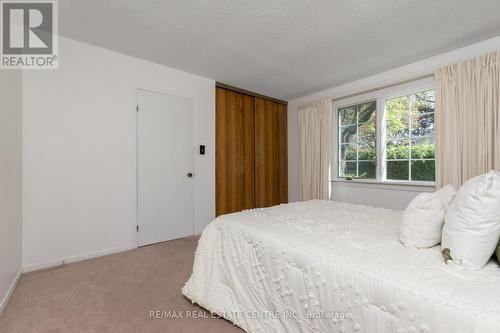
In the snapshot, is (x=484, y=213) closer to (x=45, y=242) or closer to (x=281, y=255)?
(x=281, y=255)

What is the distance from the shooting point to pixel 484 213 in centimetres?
96

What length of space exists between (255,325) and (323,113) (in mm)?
3418

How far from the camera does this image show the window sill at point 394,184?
9.64 feet

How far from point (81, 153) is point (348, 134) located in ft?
12.2

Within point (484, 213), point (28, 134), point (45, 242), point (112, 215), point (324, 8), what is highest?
point (324, 8)

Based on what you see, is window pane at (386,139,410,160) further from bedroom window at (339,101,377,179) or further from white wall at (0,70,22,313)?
white wall at (0,70,22,313)

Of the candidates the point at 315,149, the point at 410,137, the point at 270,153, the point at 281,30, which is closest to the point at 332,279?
the point at 281,30

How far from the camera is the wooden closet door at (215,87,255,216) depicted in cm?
388

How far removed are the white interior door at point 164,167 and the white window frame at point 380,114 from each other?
234 centimetres

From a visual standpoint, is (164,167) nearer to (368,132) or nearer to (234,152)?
(234,152)

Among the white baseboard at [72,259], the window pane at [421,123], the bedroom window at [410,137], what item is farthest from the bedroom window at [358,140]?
the white baseboard at [72,259]

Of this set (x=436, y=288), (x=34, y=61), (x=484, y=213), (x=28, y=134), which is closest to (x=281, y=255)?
(x=436, y=288)

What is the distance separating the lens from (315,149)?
4148 mm

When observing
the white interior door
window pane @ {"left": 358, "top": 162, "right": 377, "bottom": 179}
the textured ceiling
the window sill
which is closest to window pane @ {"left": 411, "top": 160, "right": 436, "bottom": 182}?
the window sill
